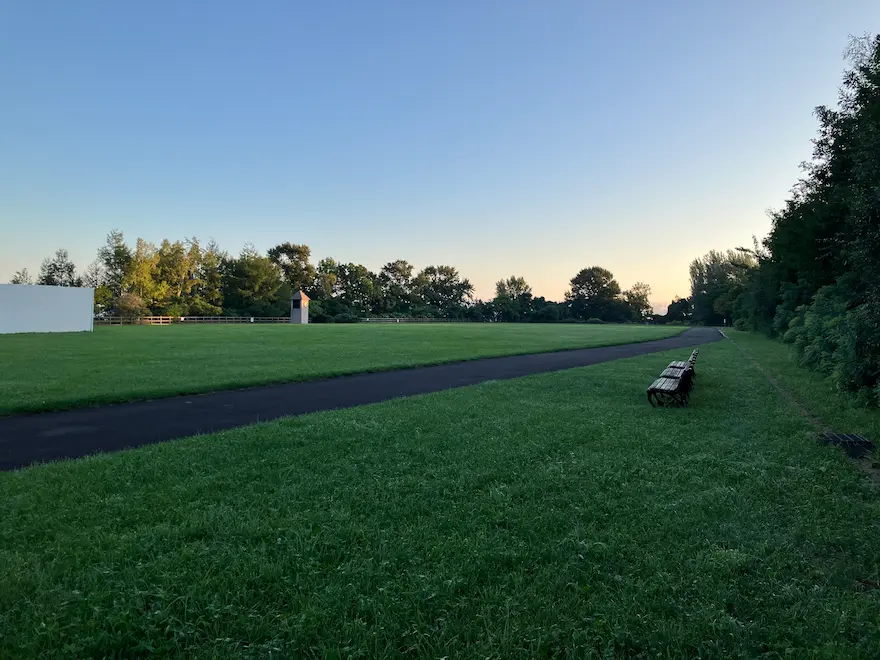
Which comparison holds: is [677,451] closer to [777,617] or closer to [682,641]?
[777,617]

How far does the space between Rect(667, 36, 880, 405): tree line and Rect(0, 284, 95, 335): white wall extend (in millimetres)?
41304

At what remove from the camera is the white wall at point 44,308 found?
32.5 meters

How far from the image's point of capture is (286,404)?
914 centimetres

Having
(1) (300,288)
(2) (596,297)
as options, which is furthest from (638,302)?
(1) (300,288)

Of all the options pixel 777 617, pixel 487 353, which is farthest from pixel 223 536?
pixel 487 353

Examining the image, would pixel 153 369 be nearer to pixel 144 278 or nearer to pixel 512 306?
pixel 144 278

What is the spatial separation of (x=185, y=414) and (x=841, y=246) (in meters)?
15.4

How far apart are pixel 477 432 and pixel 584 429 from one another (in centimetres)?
151

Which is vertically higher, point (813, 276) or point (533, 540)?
point (813, 276)

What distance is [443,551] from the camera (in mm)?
3424

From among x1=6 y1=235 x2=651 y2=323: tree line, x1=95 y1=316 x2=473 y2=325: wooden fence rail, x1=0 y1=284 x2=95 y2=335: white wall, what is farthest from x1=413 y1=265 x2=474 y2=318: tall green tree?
x1=0 y1=284 x2=95 y2=335: white wall

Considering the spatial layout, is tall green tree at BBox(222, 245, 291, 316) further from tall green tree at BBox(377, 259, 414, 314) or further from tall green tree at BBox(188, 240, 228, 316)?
tall green tree at BBox(377, 259, 414, 314)

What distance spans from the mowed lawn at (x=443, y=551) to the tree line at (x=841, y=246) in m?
3.04

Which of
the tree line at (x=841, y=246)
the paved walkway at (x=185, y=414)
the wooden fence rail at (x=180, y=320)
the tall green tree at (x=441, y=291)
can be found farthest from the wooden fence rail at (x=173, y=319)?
the tree line at (x=841, y=246)
